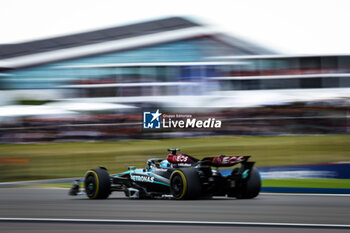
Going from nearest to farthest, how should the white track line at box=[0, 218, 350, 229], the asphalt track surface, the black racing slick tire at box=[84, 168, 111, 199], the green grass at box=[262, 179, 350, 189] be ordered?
1. the asphalt track surface
2. the white track line at box=[0, 218, 350, 229]
3. the black racing slick tire at box=[84, 168, 111, 199]
4. the green grass at box=[262, 179, 350, 189]

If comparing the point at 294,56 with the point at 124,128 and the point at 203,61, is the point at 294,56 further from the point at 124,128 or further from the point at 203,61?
the point at 124,128

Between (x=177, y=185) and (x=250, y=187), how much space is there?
1.25 metres

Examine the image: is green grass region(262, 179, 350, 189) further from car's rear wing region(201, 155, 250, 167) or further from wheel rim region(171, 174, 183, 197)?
wheel rim region(171, 174, 183, 197)

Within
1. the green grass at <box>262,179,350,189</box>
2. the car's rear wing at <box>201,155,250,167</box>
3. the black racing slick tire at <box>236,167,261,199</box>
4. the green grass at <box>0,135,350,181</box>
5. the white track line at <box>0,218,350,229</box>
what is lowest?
the green grass at <box>0,135,350,181</box>

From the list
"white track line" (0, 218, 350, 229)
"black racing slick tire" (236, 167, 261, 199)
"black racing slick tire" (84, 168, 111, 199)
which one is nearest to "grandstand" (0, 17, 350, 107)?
"black racing slick tire" (84, 168, 111, 199)

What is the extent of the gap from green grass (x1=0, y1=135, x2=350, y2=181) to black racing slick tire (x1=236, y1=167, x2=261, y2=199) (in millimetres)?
7595

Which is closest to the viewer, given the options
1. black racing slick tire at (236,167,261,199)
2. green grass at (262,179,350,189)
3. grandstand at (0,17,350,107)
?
black racing slick tire at (236,167,261,199)

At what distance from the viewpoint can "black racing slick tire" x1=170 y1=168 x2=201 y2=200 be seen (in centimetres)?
942

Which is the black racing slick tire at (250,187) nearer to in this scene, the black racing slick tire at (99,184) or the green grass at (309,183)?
the black racing slick tire at (99,184)

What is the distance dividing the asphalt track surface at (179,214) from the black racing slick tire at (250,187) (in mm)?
236

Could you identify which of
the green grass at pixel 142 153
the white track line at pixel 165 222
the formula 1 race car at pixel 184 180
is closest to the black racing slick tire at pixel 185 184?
the formula 1 race car at pixel 184 180

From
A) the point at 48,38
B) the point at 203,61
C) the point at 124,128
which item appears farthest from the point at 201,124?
the point at 48,38

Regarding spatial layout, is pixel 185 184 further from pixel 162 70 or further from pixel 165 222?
pixel 162 70

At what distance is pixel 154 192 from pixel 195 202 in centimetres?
122
